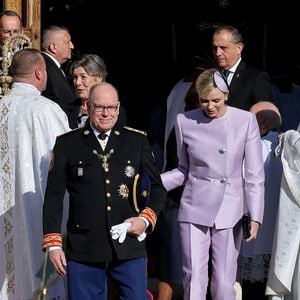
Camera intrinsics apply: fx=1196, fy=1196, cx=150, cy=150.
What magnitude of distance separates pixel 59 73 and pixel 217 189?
164 centimetres

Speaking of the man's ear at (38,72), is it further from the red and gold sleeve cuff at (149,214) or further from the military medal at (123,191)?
the red and gold sleeve cuff at (149,214)

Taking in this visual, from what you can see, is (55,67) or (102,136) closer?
(102,136)

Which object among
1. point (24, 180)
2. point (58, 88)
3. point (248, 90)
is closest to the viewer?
point (24, 180)

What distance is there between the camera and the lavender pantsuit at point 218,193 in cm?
697

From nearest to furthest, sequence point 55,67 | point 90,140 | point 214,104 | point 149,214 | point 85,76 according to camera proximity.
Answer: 1. point 149,214
2. point 90,140
3. point 214,104
4. point 85,76
5. point 55,67

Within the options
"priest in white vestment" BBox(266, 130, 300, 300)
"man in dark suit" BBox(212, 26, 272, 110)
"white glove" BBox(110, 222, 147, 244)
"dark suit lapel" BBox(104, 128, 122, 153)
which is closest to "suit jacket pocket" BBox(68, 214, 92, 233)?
"white glove" BBox(110, 222, 147, 244)

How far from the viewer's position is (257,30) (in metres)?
10.2

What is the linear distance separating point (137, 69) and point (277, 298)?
366 cm

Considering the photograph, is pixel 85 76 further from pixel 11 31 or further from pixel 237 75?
pixel 237 75

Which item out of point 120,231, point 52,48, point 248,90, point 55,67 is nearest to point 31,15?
point 52,48

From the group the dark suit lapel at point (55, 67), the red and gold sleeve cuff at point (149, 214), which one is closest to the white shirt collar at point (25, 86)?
the dark suit lapel at point (55, 67)

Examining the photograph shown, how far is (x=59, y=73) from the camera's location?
8.05m

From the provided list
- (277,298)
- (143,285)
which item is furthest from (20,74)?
(277,298)

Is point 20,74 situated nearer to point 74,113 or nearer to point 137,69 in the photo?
point 74,113
